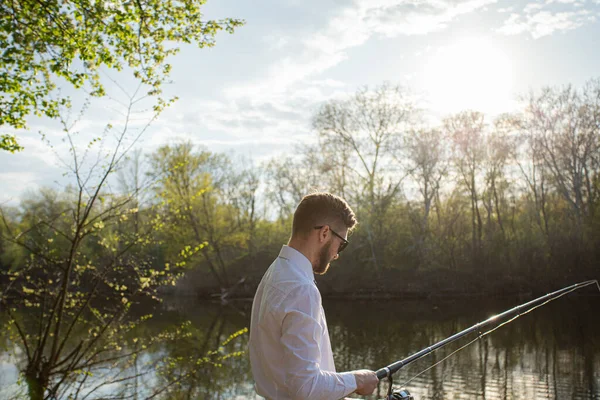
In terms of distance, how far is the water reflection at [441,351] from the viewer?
11680 mm

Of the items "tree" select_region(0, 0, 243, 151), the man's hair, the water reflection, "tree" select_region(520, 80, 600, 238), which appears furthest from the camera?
"tree" select_region(520, 80, 600, 238)

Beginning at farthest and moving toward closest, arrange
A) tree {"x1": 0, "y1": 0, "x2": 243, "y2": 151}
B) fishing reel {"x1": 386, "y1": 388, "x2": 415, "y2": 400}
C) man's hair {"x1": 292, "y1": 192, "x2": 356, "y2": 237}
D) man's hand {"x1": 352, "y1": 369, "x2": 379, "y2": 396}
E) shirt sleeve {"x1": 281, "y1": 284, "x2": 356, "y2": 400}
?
1. tree {"x1": 0, "y1": 0, "x2": 243, "y2": 151}
2. fishing reel {"x1": 386, "y1": 388, "x2": 415, "y2": 400}
3. man's hair {"x1": 292, "y1": 192, "x2": 356, "y2": 237}
4. man's hand {"x1": 352, "y1": 369, "x2": 379, "y2": 396}
5. shirt sleeve {"x1": 281, "y1": 284, "x2": 356, "y2": 400}

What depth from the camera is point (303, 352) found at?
216cm

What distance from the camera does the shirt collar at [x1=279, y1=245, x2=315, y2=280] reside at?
7.64 ft

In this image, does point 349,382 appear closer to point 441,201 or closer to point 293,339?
point 293,339

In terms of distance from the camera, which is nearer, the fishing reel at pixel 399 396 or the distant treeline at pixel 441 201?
the fishing reel at pixel 399 396

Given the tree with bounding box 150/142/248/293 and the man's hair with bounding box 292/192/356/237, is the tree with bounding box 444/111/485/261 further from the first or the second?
the man's hair with bounding box 292/192/356/237

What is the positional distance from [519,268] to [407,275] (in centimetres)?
592

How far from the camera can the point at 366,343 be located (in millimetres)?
17719

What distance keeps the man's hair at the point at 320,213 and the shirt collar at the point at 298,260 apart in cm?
9

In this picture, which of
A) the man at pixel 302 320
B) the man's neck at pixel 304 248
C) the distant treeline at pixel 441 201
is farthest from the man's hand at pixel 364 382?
the distant treeline at pixel 441 201

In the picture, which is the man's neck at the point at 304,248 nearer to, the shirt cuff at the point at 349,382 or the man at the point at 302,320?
the man at the point at 302,320

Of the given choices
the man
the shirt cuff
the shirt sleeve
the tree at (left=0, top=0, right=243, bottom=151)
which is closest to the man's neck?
the man

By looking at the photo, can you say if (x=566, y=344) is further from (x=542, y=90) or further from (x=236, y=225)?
(x=236, y=225)
